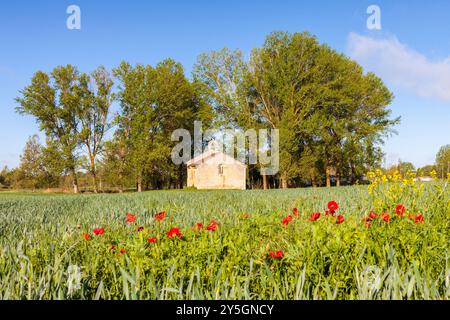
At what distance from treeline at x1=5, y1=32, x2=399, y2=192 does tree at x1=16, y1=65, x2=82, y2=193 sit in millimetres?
134

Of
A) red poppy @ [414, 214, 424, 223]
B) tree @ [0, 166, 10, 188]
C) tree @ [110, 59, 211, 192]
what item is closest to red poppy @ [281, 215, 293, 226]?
red poppy @ [414, 214, 424, 223]

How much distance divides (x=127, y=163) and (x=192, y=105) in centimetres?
1585

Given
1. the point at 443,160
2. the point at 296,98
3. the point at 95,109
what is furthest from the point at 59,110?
the point at 443,160

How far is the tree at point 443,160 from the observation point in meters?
108

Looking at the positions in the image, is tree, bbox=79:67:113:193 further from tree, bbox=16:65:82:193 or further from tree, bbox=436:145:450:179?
tree, bbox=436:145:450:179

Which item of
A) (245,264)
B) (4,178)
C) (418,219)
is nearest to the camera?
(245,264)

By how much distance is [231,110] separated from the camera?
4334cm

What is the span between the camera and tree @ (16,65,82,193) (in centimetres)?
4650

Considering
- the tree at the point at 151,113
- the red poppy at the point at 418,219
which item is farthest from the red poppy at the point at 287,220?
the tree at the point at 151,113

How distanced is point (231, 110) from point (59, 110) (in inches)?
920

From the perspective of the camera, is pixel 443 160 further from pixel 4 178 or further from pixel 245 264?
pixel 245 264

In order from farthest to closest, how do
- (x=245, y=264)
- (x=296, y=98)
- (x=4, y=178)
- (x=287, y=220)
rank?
1. (x=4, y=178)
2. (x=296, y=98)
3. (x=287, y=220)
4. (x=245, y=264)
